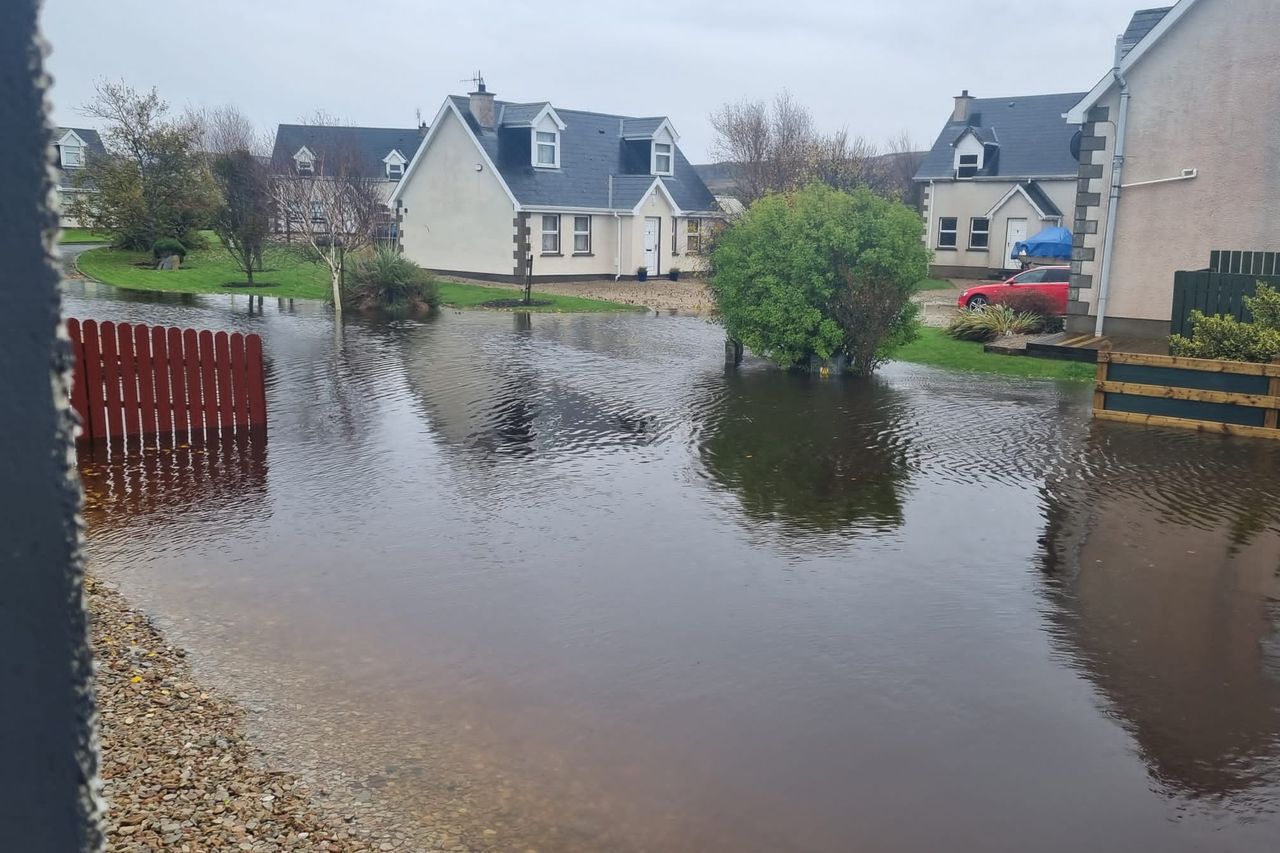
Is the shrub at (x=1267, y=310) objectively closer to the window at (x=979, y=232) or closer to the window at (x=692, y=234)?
the window at (x=692, y=234)

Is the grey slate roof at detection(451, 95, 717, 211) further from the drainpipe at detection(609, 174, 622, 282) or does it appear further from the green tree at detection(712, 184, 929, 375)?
the green tree at detection(712, 184, 929, 375)

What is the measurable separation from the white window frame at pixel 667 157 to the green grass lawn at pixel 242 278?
10.0m

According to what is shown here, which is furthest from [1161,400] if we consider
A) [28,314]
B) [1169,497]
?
[28,314]

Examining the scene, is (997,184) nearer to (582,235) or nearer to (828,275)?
(582,235)

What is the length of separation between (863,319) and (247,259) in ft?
83.9

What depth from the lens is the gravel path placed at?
5301 millimetres

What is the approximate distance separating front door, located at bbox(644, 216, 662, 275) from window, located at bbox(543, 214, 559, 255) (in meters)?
4.17

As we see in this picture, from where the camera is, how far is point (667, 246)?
150 ft

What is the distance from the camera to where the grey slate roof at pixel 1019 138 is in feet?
156

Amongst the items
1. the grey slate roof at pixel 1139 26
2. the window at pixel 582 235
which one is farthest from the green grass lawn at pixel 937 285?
the grey slate roof at pixel 1139 26

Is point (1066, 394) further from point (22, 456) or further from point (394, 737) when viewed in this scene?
point (22, 456)

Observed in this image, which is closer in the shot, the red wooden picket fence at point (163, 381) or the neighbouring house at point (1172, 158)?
the red wooden picket fence at point (163, 381)

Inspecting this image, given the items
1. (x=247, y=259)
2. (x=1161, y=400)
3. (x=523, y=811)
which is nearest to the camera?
(x=523, y=811)

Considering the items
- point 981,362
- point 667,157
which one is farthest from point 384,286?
point 667,157
